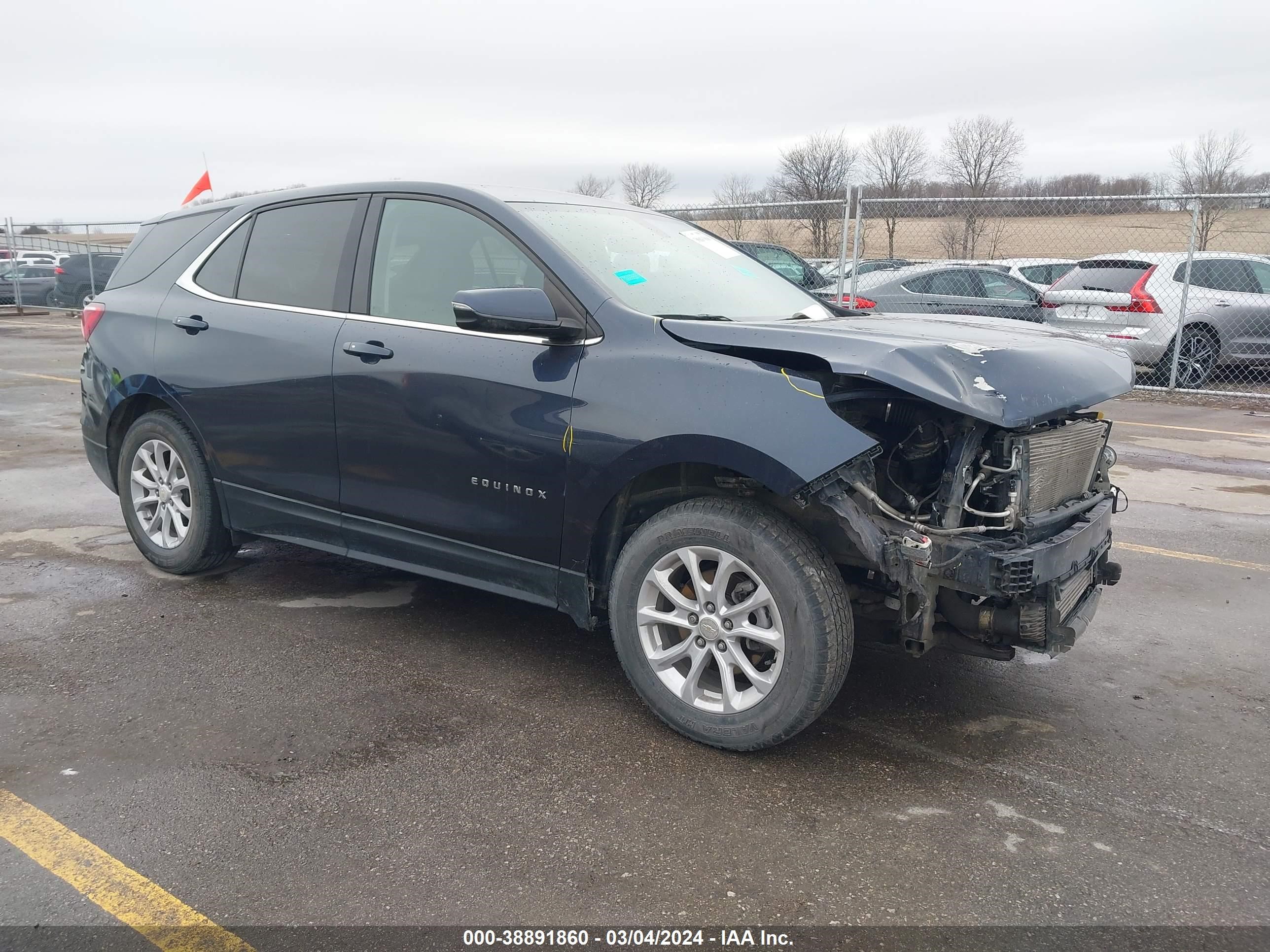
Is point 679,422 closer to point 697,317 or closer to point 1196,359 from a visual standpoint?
point 697,317

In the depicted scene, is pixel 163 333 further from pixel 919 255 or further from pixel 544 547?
pixel 919 255

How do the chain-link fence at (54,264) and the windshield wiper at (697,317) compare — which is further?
the chain-link fence at (54,264)

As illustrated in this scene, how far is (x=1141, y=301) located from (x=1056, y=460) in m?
9.98

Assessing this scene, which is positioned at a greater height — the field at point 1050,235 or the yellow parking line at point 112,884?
the field at point 1050,235

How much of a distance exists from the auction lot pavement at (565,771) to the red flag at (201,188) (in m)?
5.77

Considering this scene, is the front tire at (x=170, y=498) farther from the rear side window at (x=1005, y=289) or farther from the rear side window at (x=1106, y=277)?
the rear side window at (x=1106, y=277)

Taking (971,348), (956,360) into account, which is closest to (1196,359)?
(971,348)

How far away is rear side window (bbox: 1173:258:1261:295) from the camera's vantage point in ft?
39.3

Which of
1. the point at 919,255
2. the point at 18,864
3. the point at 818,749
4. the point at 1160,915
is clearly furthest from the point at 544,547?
the point at 919,255

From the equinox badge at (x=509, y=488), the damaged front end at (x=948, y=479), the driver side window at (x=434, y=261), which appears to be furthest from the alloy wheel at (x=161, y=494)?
the damaged front end at (x=948, y=479)

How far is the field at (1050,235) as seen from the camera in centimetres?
1331

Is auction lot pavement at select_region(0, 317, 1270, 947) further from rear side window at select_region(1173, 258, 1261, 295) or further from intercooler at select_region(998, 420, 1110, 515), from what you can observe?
rear side window at select_region(1173, 258, 1261, 295)

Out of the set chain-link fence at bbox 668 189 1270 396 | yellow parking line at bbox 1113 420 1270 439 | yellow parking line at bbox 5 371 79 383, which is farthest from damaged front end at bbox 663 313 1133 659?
yellow parking line at bbox 5 371 79 383

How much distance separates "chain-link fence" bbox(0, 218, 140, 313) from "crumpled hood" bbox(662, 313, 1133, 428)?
2258 centimetres
